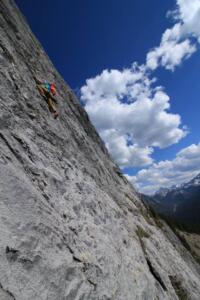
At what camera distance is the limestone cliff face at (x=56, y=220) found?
7.95 metres

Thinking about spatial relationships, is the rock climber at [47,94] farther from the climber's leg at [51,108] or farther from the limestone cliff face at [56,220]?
the limestone cliff face at [56,220]

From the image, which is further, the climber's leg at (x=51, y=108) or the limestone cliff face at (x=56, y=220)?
the climber's leg at (x=51, y=108)

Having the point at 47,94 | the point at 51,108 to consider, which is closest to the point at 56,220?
the point at 51,108

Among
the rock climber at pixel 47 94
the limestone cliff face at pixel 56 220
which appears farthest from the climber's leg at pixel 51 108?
the limestone cliff face at pixel 56 220

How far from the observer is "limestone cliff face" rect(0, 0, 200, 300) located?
7.95 m

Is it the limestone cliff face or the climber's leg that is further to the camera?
the climber's leg

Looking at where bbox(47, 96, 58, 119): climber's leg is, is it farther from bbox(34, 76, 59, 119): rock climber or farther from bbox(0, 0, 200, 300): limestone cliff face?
bbox(0, 0, 200, 300): limestone cliff face

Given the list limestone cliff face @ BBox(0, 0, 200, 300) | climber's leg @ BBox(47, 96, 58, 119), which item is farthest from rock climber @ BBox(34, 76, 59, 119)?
limestone cliff face @ BBox(0, 0, 200, 300)

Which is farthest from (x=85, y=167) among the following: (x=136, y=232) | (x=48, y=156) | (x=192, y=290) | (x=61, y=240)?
(x=192, y=290)

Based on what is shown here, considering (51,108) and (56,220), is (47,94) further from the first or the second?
(56,220)

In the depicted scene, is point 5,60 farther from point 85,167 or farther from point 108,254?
point 108,254

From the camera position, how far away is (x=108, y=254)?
37.8 ft

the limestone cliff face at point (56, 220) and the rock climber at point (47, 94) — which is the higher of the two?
the rock climber at point (47, 94)

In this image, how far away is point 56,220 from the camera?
9.88 meters
